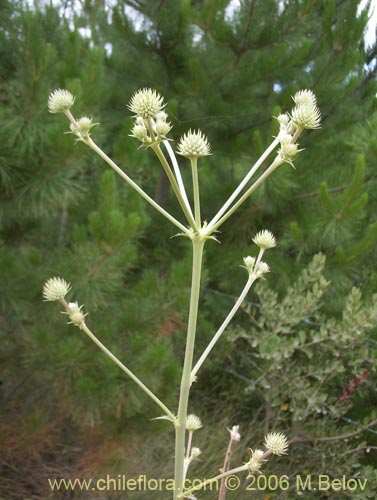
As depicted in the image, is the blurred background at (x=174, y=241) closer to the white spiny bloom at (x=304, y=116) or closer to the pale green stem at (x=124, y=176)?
the pale green stem at (x=124, y=176)

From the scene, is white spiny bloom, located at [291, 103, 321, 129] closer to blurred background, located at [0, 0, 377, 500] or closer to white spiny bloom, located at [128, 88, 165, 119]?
white spiny bloom, located at [128, 88, 165, 119]

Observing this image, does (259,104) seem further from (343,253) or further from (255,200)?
(343,253)

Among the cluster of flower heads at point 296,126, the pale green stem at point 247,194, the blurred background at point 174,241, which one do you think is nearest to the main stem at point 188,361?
the pale green stem at point 247,194

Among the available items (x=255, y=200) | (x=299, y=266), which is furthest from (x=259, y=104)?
(x=299, y=266)

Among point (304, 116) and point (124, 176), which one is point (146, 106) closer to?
point (124, 176)

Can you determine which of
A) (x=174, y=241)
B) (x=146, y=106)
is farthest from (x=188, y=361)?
(x=174, y=241)
